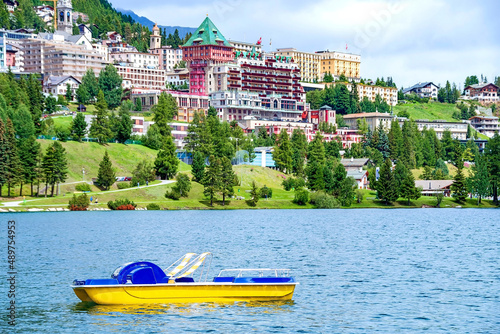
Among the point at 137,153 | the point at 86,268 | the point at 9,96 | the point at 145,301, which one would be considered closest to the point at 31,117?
the point at 9,96

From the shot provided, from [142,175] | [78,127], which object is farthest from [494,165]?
[78,127]

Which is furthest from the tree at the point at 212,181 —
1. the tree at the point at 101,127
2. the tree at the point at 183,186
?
the tree at the point at 101,127

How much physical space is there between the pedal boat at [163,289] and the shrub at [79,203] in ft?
320

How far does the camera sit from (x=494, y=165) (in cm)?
18275

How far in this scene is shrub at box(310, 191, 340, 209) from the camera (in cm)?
17050

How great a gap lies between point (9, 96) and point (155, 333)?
543ft

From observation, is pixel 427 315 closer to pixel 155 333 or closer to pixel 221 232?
pixel 155 333

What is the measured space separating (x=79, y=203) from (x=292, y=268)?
8668 centimetres

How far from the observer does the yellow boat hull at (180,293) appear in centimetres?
4684

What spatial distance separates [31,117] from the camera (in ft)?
599

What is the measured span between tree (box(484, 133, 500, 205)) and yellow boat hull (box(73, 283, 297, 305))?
476ft

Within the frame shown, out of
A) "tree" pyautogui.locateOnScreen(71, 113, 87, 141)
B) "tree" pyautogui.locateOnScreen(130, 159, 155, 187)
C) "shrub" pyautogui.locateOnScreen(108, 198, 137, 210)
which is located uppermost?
"tree" pyautogui.locateOnScreen(71, 113, 87, 141)

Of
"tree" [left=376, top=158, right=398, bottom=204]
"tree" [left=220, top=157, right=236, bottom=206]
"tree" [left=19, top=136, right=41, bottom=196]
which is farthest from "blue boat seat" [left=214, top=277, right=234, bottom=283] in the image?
"tree" [left=376, top=158, right=398, bottom=204]

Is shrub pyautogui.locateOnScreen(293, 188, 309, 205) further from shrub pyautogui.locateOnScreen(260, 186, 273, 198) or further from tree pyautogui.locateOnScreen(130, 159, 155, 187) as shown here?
tree pyautogui.locateOnScreen(130, 159, 155, 187)
